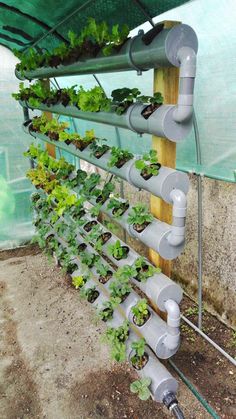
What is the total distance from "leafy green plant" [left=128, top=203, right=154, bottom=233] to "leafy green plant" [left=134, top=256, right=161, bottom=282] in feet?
0.91

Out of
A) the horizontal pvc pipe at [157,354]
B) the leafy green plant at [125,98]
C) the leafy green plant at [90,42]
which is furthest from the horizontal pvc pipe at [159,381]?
the leafy green plant at [90,42]

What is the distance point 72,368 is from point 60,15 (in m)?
3.51

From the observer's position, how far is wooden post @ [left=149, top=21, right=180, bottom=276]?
2.17 metres

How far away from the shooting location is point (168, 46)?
1.81 metres

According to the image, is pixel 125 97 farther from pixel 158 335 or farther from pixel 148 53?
pixel 158 335

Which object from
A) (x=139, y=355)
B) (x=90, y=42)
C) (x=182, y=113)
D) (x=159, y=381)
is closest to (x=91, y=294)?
(x=139, y=355)

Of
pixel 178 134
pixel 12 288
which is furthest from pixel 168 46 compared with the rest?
pixel 12 288

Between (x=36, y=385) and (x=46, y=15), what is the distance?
144 inches

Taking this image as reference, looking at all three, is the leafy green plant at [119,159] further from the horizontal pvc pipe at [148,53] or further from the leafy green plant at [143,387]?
the leafy green plant at [143,387]

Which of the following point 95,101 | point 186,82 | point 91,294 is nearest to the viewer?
point 186,82

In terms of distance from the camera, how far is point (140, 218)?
7.93 ft

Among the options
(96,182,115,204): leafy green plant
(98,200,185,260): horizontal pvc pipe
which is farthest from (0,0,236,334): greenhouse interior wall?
(98,200,185,260): horizontal pvc pipe

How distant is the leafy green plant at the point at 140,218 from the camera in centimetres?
240

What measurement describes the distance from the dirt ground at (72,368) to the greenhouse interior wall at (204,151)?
62cm
